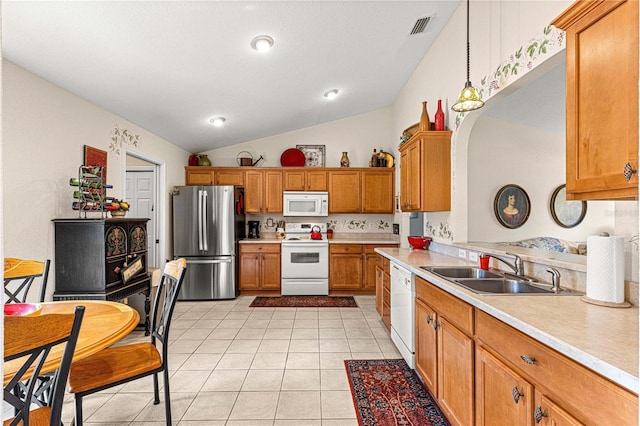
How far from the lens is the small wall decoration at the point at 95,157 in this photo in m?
3.12

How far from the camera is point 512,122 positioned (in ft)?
12.6

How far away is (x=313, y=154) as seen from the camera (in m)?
5.79

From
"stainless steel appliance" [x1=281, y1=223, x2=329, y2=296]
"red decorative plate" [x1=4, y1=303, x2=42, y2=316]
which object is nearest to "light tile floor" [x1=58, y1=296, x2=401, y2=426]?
"stainless steel appliance" [x1=281, y1=223, x2=329, y2=296]

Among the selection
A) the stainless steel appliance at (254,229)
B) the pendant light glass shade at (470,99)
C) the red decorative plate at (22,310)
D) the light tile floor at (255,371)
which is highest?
the pendant light glass shade at (470,99)

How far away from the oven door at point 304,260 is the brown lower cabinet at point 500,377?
2873 millimetres

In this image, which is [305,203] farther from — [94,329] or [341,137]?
[94,329]

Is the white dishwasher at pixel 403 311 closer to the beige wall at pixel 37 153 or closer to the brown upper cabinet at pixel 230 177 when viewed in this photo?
the beige wall at pixel 37 153

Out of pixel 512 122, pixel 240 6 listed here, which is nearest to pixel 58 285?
pixel 240 6

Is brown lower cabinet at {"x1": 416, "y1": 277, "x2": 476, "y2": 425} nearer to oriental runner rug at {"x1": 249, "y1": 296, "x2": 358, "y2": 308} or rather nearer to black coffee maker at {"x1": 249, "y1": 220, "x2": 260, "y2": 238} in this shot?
oriental runner rug at {"x1": 249, "y1": 296, "x2": 358, "y2": 308}

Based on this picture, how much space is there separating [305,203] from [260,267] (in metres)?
1.23

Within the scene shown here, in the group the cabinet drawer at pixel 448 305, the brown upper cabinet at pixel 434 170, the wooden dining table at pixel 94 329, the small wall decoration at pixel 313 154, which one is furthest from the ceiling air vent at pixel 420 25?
the wooden dining table at pixel 94 329

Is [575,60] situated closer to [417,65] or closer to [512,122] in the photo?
[512,122]

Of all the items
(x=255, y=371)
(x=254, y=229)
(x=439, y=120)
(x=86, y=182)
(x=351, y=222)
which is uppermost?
(x=439, y=120)

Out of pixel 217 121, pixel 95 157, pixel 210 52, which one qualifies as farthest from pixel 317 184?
pixel 95 157
